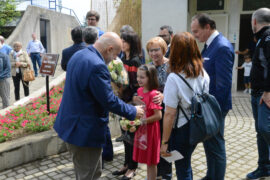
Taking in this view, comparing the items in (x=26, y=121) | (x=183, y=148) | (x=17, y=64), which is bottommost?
(x=26, y=121)

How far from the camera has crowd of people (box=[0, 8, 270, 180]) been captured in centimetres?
236

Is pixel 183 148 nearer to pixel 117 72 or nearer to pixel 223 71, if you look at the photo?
pixel 223 71

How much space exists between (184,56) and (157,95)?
0.77m

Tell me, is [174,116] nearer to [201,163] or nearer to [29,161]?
[201,163]

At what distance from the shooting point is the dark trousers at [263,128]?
3143 mm

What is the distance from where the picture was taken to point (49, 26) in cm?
1900

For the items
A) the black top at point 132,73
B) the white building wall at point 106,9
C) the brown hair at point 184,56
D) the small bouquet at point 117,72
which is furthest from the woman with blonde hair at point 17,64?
the brown hair at point 184,56

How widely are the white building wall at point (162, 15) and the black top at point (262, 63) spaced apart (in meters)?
5.58

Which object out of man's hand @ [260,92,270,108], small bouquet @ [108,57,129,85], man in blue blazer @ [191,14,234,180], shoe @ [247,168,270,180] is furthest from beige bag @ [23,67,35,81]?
man's hand @ [260,92,270,108]

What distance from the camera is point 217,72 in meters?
2.89

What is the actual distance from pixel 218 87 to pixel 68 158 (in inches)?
114

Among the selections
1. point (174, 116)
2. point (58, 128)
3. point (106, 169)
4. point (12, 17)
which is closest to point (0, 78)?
point (106, 169)

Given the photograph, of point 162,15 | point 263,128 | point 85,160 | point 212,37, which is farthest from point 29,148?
point 162,15

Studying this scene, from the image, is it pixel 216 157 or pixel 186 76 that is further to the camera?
pixel 216 157
